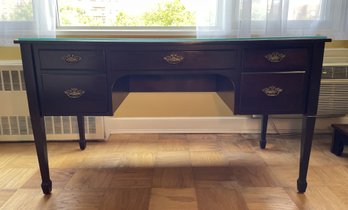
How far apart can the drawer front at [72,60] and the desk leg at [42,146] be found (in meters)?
0.24

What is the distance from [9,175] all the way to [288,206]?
1403 millimetres

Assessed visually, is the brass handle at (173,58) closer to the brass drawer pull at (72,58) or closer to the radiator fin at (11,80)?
the brass drawer pull at (72,58)

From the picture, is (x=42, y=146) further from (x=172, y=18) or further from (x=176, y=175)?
(x=172, y=18)

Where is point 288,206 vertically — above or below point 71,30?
below

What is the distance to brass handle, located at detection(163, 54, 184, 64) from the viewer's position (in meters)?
1.18

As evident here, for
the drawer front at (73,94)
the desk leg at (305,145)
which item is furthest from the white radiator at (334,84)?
the drawer front at (73,94)

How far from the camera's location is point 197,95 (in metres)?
2.03

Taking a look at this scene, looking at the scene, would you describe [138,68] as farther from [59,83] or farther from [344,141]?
[344,141]

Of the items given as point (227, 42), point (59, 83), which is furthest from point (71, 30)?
point (227, 42)

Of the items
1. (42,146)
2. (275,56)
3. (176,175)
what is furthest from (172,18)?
(42,146)

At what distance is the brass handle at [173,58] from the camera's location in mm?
1184

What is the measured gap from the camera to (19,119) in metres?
1.88

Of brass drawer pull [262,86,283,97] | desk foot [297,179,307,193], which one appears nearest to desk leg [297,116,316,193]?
desk foot [297,179,307,193]

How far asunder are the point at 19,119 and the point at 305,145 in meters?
1.72
